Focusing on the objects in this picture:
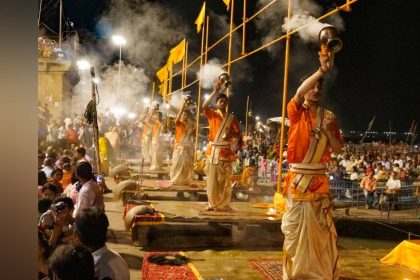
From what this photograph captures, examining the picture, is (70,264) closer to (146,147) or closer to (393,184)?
(393,184)

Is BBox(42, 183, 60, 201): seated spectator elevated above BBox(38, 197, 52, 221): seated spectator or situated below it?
above

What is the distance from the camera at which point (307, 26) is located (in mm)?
8133

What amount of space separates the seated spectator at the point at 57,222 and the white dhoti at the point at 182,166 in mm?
7429

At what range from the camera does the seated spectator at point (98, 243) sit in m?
3.41

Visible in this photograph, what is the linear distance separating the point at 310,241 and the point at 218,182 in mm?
3806

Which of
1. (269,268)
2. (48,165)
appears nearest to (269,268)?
(269,268)

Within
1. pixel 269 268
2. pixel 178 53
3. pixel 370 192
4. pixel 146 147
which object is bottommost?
pixel 269 268

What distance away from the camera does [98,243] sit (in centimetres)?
352

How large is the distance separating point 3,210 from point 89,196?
3539 millimetres

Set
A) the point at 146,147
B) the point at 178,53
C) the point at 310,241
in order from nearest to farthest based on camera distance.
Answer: the point at 310,241 < the point at 178,53 < the point at 146,147

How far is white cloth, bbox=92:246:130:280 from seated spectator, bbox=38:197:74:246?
6.85 feet

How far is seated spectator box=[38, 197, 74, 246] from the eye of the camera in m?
5.40

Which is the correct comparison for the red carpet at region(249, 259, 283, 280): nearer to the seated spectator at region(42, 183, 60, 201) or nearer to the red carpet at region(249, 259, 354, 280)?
the red carpet at region(249, 259, 354, 280)

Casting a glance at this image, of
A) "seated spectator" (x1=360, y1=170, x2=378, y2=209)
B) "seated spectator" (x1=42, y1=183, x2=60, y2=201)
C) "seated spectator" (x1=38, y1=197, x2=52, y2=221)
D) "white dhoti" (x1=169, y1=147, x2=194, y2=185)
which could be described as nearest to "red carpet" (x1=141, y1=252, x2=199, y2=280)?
"seated spectator" (x1=38, y1=197, x2=52, y2=221)
